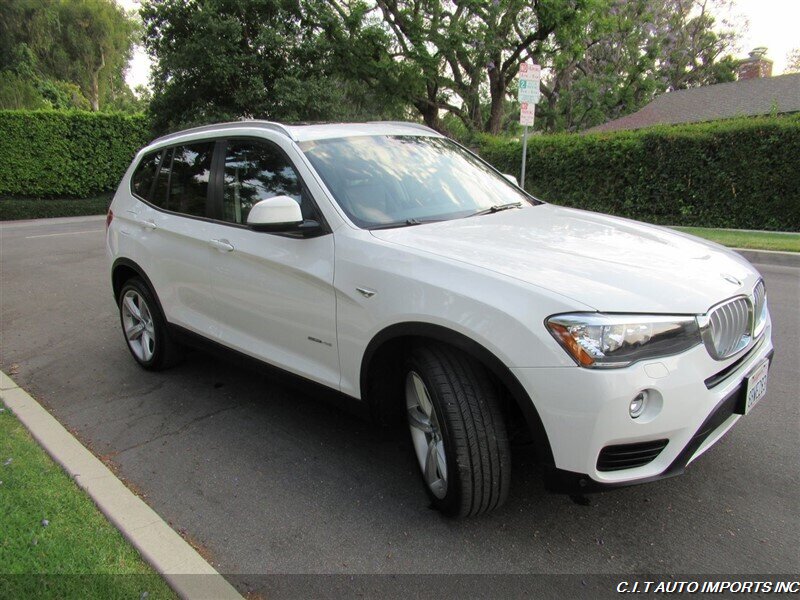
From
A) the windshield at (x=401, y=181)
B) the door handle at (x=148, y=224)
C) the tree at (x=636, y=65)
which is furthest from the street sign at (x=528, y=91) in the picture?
the tree at (x=636, y=65)

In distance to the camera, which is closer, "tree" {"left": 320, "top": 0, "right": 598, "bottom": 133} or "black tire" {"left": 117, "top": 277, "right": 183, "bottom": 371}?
"black tire" {"left": 117, "top": 277, "right": 183, "bottom": 371}

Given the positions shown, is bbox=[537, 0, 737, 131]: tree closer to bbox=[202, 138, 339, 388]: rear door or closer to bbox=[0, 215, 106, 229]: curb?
bbox=[0, 215, 106, 229]: curb

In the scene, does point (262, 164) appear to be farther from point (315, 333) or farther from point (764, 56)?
point (764, 56)

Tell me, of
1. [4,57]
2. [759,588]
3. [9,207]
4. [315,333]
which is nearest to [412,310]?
[315,333]

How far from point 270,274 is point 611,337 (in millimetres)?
1891

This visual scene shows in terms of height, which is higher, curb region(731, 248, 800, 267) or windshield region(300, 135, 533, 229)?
windshield region(300, 135, 533, 229)

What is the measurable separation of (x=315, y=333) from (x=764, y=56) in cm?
4309

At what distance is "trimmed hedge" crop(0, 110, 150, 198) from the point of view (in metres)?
21.1

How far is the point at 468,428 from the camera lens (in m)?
2.48

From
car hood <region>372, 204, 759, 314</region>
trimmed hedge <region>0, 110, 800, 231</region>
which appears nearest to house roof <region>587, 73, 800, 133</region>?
trimmed hedge <region>0, 110, 800, 231</region>

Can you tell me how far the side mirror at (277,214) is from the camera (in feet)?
9.69

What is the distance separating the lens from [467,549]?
2.60 m

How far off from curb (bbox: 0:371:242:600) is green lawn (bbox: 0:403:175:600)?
Result: 0.04 metres

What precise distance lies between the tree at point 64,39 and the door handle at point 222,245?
39.1m
